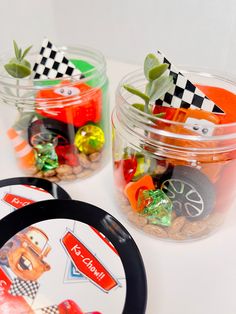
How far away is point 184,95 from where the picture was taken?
461mm

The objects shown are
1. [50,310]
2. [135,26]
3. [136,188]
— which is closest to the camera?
[50,310]

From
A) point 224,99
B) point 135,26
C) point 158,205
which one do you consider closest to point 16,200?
point 158,205

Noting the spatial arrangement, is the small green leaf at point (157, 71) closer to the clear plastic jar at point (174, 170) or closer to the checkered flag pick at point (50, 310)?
the clear plastic jar at point (174, 170)

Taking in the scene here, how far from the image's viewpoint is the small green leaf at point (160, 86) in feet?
1.40

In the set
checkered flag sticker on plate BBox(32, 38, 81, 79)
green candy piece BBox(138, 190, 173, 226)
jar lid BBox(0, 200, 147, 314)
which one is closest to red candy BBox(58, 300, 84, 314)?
jar lid BBox(0, 200, 147, 314)

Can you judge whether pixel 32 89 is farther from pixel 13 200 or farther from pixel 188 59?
pixel 188 59

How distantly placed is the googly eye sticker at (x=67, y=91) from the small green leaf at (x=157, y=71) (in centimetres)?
16

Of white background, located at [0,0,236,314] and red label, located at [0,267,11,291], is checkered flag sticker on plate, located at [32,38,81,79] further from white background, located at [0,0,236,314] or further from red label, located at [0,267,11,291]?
red label, located at [0,267,11,291]

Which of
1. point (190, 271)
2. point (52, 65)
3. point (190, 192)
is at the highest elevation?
point (52, 65)

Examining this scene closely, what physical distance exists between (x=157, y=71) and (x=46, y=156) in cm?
26

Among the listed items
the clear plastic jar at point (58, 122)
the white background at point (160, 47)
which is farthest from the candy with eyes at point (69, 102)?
the white background at point (160, 47)

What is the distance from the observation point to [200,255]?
1.55 ft

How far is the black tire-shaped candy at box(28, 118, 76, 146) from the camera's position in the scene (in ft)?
1.80

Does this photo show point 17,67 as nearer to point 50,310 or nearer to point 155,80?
point 155,80
